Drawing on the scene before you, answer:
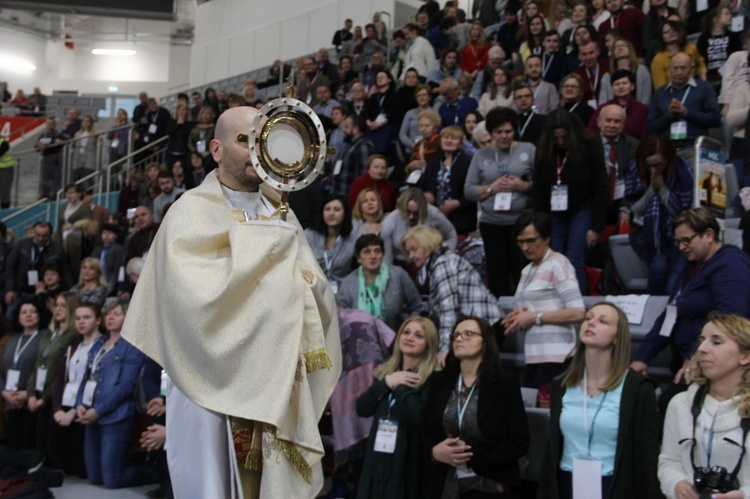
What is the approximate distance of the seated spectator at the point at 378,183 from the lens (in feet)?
27.8

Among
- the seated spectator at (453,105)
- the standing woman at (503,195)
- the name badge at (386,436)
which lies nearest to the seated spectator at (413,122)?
the seated spectator at (453,105)

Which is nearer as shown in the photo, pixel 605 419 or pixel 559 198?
pixel 605 419

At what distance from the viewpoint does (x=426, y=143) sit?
897 cm

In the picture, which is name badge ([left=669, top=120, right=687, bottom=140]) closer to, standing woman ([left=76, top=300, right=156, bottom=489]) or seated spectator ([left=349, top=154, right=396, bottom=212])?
seated spectator ([left=349, top=154, right=396, bottom=212])

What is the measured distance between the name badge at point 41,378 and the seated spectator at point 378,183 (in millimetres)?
3068

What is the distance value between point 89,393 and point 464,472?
3.64m

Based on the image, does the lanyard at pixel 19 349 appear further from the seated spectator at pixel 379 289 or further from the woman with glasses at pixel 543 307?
the woman with glasses at pixel 543 307

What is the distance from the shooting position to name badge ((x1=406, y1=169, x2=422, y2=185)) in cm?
854

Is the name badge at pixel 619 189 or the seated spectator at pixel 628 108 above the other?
the seated spectator at pixel 628 108

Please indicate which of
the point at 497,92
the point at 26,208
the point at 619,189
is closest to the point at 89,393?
the point at 619,189

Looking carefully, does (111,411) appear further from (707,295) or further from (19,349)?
(707,295)

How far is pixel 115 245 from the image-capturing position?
33.8ft

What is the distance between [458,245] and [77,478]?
366 cm

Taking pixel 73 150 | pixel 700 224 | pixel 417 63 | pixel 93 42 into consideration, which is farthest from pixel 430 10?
pixel 93 42
